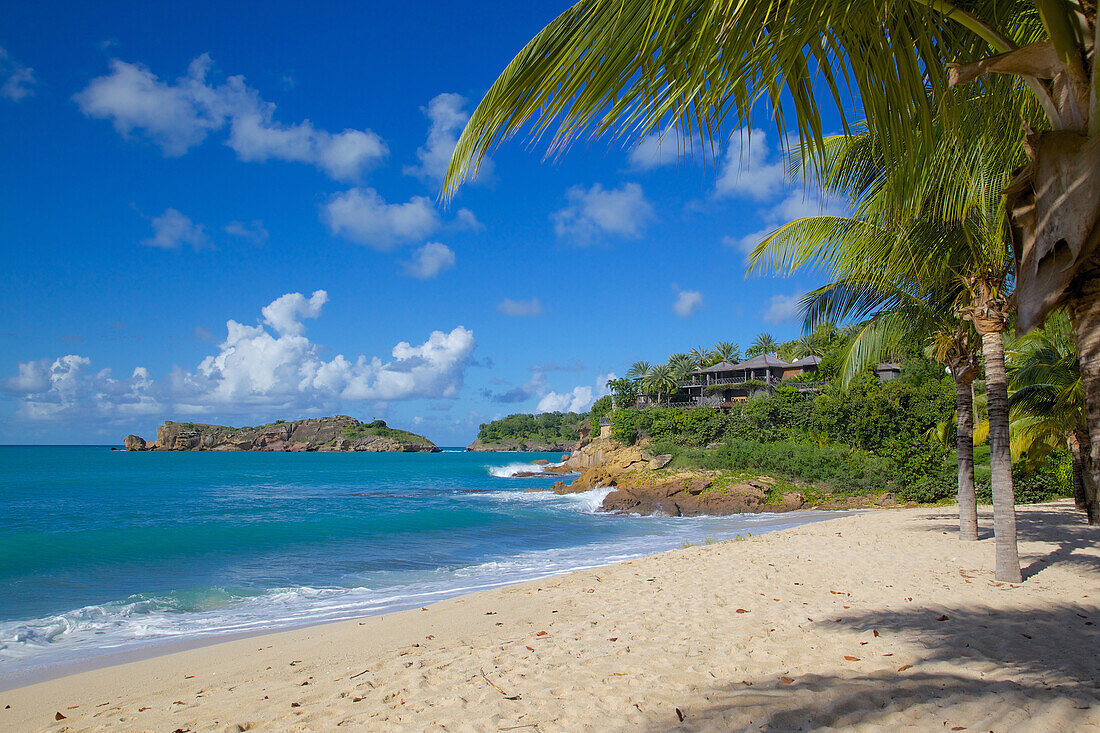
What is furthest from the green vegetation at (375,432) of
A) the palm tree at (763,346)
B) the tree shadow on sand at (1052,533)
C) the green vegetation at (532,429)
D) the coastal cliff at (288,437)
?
the tree shadow on sand at (1052,533)

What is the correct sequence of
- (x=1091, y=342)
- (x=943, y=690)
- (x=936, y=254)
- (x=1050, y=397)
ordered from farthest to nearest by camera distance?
(x=1050, y=397) → (x=936, y=254) → (x=943, y=690) → (x=1091, y=342)

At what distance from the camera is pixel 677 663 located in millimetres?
5273

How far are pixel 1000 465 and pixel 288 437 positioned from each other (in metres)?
160

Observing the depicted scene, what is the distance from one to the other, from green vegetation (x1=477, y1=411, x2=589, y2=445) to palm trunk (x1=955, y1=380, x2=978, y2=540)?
140 meters

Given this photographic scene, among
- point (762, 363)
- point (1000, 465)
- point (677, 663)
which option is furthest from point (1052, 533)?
point (762, 363)

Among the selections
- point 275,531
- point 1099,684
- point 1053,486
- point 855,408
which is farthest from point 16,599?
point 855,408

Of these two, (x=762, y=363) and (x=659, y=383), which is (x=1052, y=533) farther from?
(x=659, y=383)

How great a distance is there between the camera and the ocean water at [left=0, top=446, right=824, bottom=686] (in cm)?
970

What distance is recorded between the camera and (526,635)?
6.84 m

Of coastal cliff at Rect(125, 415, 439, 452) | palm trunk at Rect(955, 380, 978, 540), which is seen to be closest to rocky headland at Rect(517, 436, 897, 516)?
palm trunk at Rect(955, 380, 978, 540)

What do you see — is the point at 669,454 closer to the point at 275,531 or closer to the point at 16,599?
the point at 275,531

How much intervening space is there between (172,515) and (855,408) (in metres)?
31.6

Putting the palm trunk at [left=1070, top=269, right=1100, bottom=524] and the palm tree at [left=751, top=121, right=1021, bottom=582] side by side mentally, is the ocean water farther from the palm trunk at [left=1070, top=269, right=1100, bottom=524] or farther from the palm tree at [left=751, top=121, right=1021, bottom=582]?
the palm trunk at [left=1070, top=269, right=1100, bottom=524]

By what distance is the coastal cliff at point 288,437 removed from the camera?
150500mm
